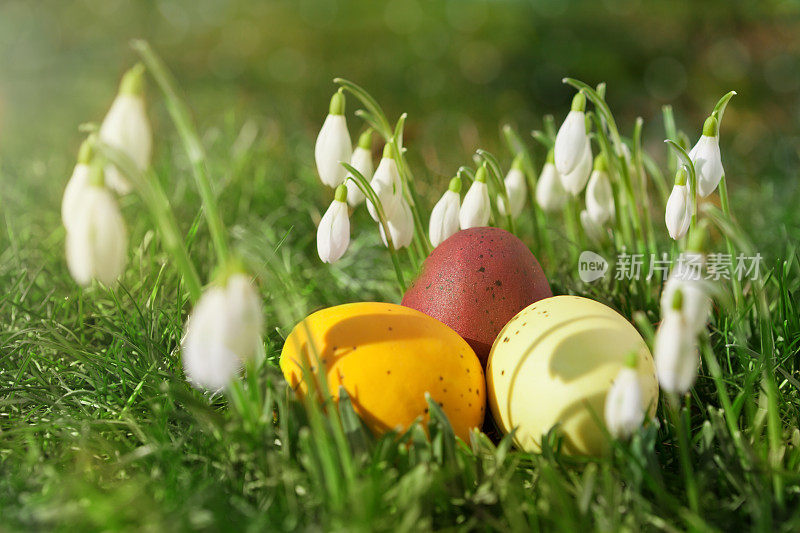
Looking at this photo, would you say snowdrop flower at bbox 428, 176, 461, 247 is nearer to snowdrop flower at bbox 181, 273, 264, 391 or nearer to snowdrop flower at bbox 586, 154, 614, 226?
snowdrop flower at bbox 586, 154, 614, 226

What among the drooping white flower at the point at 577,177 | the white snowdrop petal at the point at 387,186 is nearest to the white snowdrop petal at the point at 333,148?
the white snowdrop petal at the point at 387,186

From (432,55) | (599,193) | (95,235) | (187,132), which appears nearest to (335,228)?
(187,132)

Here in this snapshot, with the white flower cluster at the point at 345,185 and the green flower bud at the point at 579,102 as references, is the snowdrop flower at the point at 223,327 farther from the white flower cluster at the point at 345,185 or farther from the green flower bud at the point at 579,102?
the green flower bud at the point at 579,102

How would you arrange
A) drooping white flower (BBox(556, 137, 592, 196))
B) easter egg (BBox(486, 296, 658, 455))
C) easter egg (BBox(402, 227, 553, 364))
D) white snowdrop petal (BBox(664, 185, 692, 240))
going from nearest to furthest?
1. easter egg (BBox(486, 296, 658, 455))
2. white snowdrop petal (BBox(664, 185, 692, 240))
3. easter egg (BBox(402, 227, 553, 364))
4. drooping white flower (BBox(556, 137, 592, 196))

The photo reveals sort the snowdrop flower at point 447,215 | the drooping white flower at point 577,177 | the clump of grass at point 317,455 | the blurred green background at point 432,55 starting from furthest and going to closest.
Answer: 1. the blurred green background at point 432,55
2. the drooping white flower at point 577,177
3. the snowdrop flower at point 447,215
4. the clump of grass at point 317,455

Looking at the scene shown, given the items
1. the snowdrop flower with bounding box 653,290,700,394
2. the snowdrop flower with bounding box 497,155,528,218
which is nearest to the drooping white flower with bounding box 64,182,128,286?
the snowdrop flower with bounding box 653,290,700,394

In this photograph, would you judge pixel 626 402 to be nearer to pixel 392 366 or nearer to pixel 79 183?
pixel 392 366
